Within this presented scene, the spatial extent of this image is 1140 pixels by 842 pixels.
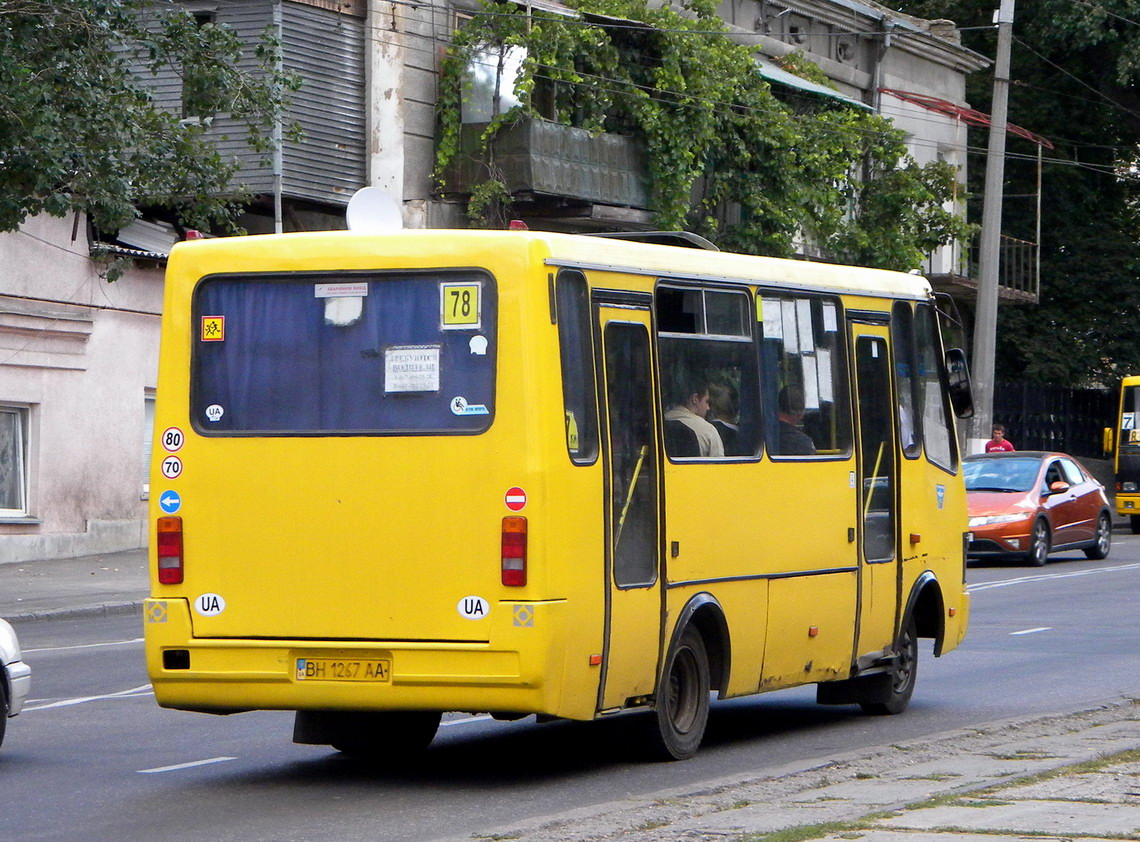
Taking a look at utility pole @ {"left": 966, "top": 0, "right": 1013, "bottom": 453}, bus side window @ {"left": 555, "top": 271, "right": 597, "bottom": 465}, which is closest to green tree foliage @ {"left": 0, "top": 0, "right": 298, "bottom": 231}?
bus side window @ {"left": 555, "top": 271, "right": 597, "bottom": 465}

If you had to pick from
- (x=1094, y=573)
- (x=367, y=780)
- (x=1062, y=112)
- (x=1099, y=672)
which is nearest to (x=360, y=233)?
(x=367, y=780)

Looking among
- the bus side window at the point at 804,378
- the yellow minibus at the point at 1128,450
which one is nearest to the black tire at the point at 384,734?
the bus side window at the point at 804,378

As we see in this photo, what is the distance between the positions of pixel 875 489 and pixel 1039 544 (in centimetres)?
1510

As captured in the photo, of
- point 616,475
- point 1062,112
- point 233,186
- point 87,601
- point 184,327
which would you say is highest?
point 1062,112

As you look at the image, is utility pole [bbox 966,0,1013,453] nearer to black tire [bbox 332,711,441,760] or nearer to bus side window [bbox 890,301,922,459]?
bus side window [bbox 890,301,922,459]

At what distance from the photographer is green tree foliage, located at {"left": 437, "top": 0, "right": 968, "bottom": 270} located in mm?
29406

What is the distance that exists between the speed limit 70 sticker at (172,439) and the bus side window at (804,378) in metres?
3.12

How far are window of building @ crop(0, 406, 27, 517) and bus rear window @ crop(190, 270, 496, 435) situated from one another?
16433 millimetres

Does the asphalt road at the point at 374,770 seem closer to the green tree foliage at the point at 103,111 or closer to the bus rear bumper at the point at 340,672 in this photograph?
the bus rear bumper at the point at 340,672

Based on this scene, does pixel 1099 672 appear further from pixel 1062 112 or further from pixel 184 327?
pixel 1062 112

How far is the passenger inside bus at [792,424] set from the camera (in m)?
10.8

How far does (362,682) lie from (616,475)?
1.51 metres

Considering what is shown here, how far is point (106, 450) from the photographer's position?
26.4 meters

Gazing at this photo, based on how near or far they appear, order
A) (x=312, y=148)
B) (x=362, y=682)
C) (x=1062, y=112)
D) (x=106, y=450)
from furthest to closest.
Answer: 1. (x=1062, y=112)
2. (x=312, y=148)
3. (x=106, y=450)
4. (x=362, y=682)
